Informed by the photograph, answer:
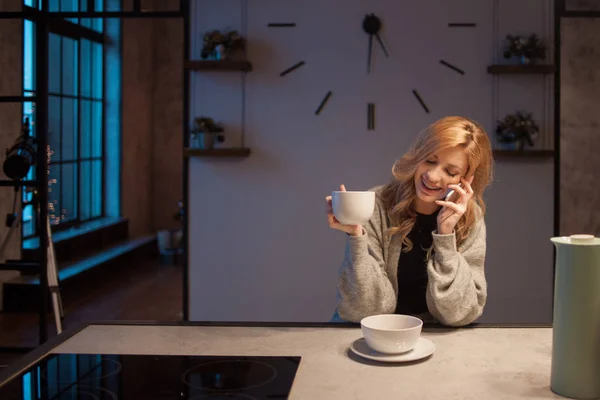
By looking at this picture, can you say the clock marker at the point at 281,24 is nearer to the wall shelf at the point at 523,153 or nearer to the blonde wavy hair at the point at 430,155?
the wall shelf at the point at 523,153

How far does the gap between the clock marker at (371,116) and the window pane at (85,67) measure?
398 centimetres

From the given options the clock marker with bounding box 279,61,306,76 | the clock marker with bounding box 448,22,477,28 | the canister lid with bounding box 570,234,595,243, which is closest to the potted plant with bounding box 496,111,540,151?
the clock marker with bounding box 448,22,477,28

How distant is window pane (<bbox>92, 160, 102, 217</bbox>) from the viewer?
767 cm

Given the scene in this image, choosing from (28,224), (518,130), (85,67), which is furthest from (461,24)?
(85,67)

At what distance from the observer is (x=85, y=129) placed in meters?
7.38

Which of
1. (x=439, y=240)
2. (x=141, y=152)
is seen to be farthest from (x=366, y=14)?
(x=141, y=152)

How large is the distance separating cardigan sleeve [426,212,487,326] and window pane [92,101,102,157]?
6234mm

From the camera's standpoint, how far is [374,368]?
4.84ft

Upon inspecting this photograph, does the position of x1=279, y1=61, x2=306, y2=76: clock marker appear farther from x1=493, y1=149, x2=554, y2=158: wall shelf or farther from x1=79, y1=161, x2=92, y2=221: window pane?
x1=79, y1=161, x2=92, y2=221: window pane

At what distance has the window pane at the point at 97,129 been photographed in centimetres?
764

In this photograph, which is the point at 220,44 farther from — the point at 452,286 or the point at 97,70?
the point at 97,70

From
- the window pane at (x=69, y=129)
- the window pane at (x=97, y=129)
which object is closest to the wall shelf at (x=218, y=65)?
the window pane at (x=69, y=129)

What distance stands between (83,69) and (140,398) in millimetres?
6507

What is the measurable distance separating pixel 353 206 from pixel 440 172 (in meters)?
0.49
